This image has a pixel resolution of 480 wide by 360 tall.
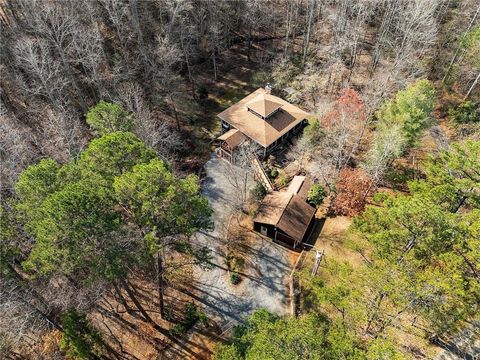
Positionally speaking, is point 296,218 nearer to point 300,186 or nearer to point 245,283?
point 300,186

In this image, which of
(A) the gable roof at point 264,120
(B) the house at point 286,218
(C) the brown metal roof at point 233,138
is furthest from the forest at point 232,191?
(A) the gable roof at point 264,120

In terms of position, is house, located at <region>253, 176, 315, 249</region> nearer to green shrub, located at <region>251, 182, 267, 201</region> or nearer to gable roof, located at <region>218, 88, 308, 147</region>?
green shrub, located at <region>251, 182, 267, 201</region>

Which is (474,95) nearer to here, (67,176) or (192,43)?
(192,43)

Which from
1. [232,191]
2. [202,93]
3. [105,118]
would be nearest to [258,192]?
[232,191]

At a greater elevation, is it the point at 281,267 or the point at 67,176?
the point at 67,176

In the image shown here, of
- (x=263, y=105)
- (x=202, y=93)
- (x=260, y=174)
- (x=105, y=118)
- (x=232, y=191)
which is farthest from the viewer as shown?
(x=202, y=93)

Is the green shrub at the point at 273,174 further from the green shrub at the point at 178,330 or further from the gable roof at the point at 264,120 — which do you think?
the green shrub at the point at 178,330

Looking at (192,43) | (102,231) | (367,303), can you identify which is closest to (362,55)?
(192,43)
